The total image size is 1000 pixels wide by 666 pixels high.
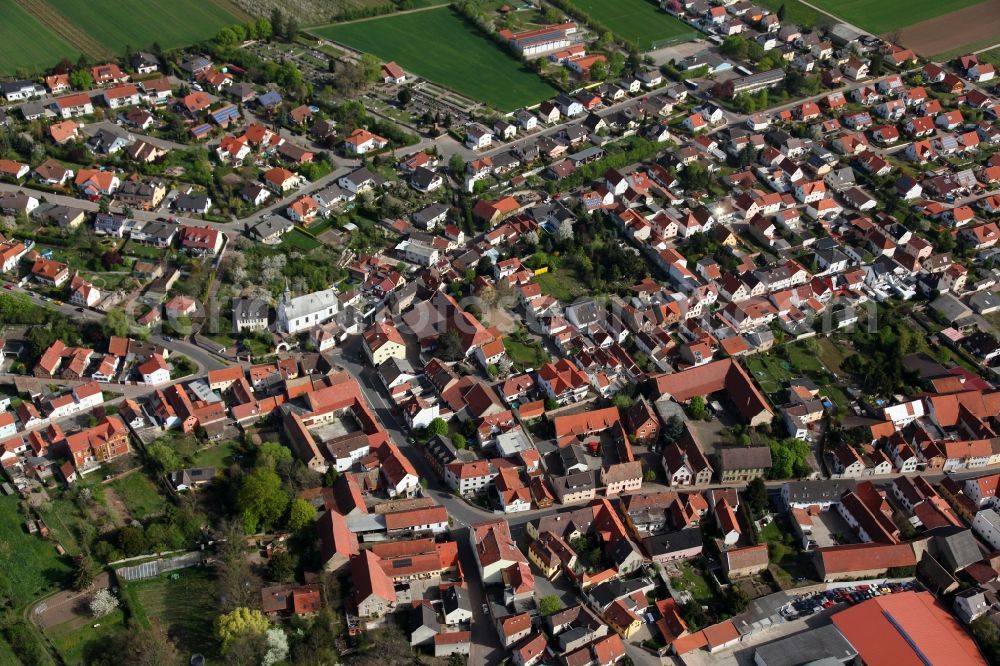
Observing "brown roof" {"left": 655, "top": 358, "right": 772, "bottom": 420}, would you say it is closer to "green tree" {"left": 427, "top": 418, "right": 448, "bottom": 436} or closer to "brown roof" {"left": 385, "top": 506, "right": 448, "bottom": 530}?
"green tree" {"left": 427, "top": 418, "right": 448, "bottom": 436}

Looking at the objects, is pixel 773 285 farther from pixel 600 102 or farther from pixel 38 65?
pixel 38 65

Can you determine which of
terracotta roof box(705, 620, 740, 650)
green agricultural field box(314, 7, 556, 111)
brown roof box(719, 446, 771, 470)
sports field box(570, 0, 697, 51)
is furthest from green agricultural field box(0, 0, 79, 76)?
terracotta roof box(705, 620, 740, 650)

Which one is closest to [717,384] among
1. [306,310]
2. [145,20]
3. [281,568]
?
[306,310]

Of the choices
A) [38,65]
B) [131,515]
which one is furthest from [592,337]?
[38,65]

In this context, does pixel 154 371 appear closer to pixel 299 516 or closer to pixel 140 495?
pixel 140 495

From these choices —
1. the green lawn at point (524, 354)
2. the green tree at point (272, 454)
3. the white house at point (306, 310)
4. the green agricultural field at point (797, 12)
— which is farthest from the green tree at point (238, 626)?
the green agricultural field at point (797, 12)

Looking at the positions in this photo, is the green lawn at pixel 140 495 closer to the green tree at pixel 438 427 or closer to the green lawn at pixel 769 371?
the green tree at pixel 438 427

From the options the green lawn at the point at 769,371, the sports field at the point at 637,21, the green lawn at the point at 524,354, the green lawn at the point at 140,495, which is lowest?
the green lawn at the point at 769,371
